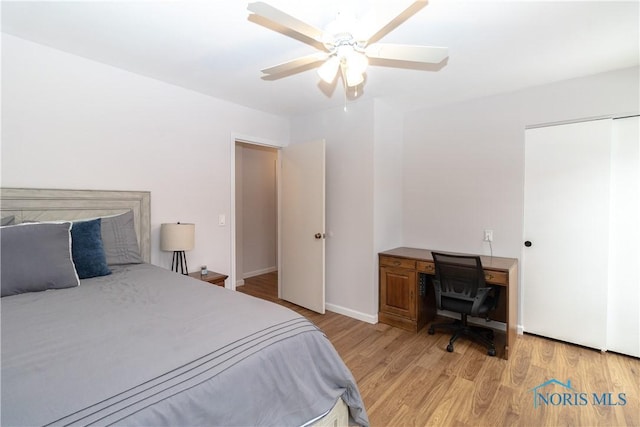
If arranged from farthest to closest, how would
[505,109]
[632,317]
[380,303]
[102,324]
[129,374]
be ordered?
[380,303] → [505,109] → [632,317] → [102,324] → [129,374]

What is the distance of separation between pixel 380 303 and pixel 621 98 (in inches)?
116

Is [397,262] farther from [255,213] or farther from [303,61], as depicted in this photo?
[255,213]

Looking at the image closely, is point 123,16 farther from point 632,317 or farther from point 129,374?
point 632,317

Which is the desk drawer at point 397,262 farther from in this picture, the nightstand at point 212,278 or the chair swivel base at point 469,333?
the nightstand at point 212,278

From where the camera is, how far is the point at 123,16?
1861 millimetres

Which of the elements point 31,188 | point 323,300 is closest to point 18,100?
point 31,188

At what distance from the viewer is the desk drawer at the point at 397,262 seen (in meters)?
3.14

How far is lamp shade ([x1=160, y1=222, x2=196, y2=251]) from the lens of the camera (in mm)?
2695

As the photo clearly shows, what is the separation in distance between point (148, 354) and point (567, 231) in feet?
11.4

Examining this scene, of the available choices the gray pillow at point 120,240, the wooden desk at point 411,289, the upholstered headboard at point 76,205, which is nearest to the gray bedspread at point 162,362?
the gray pillow at point 120,240

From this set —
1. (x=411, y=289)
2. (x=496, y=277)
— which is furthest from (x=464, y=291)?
(x=411, y=289)

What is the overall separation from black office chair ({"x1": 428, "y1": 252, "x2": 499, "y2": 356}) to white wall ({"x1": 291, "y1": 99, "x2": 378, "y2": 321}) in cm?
79

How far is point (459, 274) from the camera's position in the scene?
2709mm

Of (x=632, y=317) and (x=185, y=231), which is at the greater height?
(x=185, y=231)
